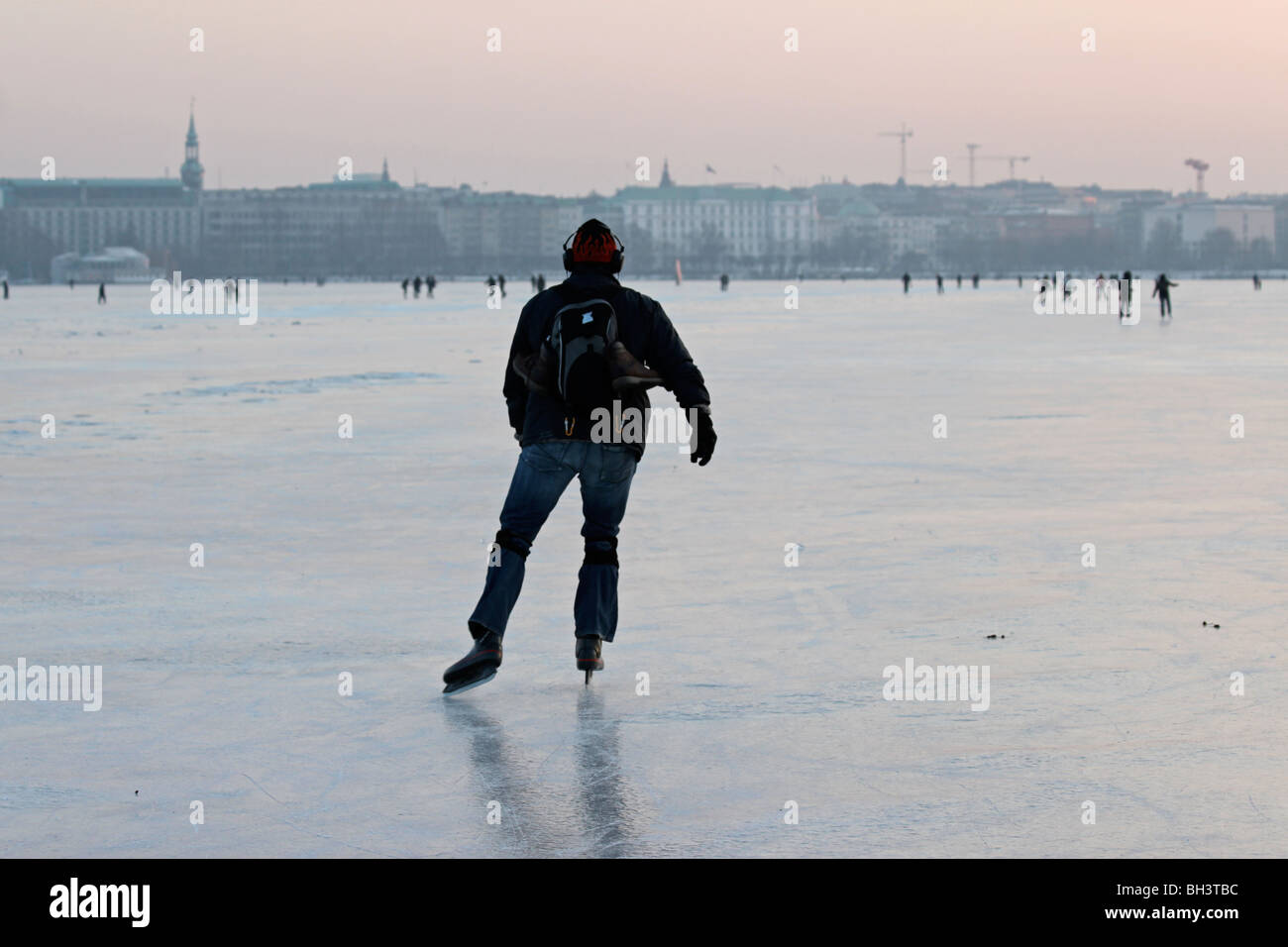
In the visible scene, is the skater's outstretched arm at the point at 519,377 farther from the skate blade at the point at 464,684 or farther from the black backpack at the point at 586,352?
the skate blade at the point at 464,684

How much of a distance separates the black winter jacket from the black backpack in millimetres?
65

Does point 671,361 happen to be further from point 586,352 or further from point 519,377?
point 519,377

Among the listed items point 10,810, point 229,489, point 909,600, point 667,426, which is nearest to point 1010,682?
point 909,600

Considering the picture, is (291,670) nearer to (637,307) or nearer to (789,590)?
(637,307)

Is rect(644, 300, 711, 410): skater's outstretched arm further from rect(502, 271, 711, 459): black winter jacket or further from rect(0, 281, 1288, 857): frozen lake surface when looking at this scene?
rect(0, 281, 1288, 857): frozen lake surface

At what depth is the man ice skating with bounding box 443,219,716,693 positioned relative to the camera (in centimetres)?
558

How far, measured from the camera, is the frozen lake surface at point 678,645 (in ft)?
13.8

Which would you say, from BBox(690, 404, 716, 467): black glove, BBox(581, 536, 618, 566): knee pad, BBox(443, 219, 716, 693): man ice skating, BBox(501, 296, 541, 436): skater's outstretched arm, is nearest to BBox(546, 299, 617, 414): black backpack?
BBox(443, 219, 716, 693): man ice skating

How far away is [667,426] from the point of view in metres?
15.8

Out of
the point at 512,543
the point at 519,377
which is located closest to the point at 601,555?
the point at 512,543

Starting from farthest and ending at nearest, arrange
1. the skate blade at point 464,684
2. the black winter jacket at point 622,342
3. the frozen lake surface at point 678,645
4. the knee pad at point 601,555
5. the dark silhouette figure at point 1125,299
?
the dark silhouette figure at point 1125,299 → the knee pad at point 601,555 → the black winter jacket at point 622,342 → the skate blade at point 464,684 → the frozen lake surface at point 678,645

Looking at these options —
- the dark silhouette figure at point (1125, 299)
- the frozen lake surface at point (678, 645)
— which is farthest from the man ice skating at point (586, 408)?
the dark silhouette figure at point (1125, 299)

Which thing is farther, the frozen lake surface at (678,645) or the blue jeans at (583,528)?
the blue jeans at (583,528)
